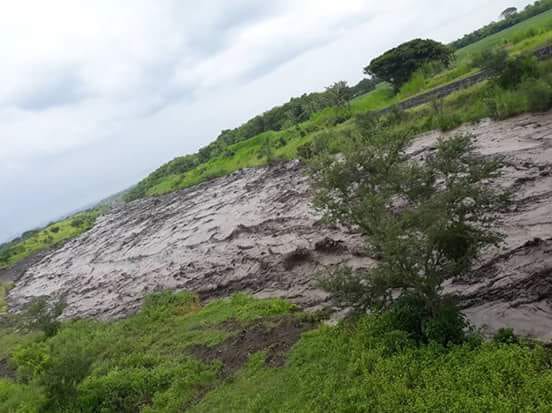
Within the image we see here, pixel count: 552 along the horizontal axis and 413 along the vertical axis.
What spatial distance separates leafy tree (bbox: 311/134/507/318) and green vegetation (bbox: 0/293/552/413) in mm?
1434

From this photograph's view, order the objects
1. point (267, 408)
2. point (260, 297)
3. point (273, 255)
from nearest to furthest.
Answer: point (267, 408), point (260, 297), point (273, 255)

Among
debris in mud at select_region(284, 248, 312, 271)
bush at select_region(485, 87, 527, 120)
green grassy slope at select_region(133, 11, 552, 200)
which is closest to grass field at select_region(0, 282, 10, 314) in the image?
debris in mud at select_region(284, 248, 312, 271)

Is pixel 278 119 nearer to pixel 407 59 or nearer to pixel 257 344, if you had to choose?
pixel 407 59

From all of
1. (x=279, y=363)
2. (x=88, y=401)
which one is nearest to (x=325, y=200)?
(x=279, y=363)

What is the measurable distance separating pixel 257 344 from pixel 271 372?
258cm

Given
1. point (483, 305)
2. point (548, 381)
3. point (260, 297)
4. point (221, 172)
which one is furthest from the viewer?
point (221, 172)

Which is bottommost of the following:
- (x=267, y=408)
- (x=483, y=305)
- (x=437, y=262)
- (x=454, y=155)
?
(x=483, y=305)

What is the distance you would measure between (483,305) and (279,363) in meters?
6.64

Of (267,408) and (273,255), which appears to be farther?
(273,255)

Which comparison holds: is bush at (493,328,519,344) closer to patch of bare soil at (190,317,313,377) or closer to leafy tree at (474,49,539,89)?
patch of bare soil at (190,317,313,377)

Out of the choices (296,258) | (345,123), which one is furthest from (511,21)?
(296,258)

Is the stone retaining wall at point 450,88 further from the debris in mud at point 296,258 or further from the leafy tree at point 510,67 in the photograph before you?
the debris in mud at point 296,258

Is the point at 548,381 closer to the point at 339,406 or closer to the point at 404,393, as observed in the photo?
the point at 404,393

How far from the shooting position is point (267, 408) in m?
13.1
